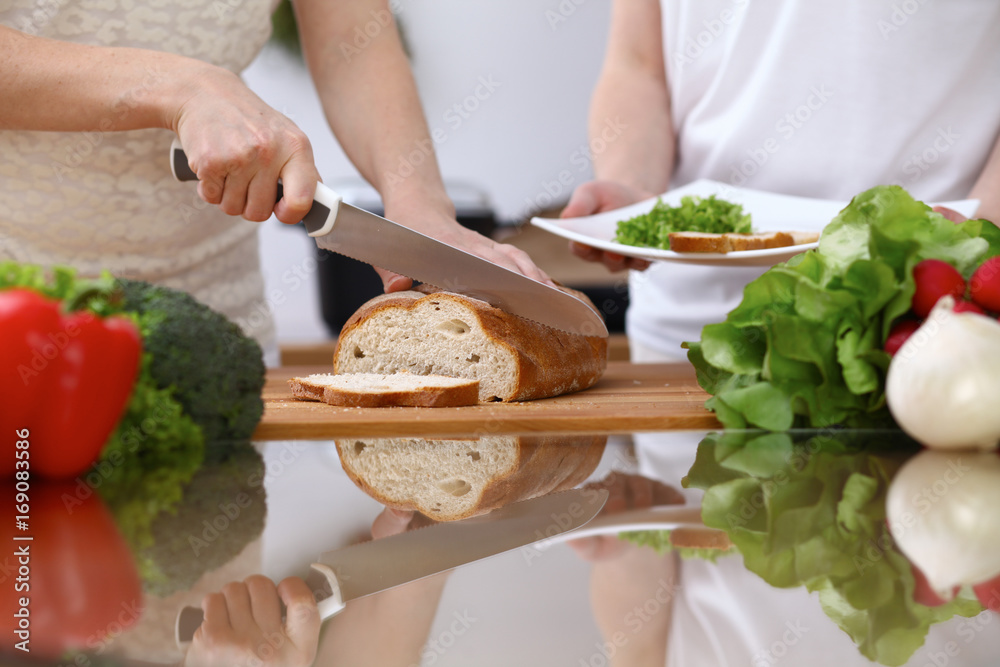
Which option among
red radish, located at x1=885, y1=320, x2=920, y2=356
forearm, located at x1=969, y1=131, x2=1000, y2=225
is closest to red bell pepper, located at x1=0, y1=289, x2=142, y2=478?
red radish, located at x1=885, y1=320, x2=920, y2=356

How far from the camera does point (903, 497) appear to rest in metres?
0.91

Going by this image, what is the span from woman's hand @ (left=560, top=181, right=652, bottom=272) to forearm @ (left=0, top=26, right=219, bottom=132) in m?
0.81

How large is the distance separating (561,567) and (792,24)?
1.63m

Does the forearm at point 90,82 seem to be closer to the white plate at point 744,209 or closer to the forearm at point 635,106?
the white plate at point 744,209

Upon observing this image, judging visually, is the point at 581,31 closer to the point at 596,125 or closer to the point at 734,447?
the point at 596,125

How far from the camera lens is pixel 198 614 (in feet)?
2.07

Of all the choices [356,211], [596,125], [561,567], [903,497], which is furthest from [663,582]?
[596,125]

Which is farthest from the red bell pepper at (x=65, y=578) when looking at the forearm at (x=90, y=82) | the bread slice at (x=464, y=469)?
the forearm at (x=90, y=82)

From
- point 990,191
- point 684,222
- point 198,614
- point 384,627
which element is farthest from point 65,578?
point 990,191

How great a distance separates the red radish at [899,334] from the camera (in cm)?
115

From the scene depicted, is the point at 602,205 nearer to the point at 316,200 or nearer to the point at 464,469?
the point at 316,200

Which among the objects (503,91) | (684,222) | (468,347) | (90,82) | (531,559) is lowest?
(503,91)

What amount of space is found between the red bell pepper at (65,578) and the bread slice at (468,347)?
0.79 metres

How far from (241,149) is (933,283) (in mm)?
912
